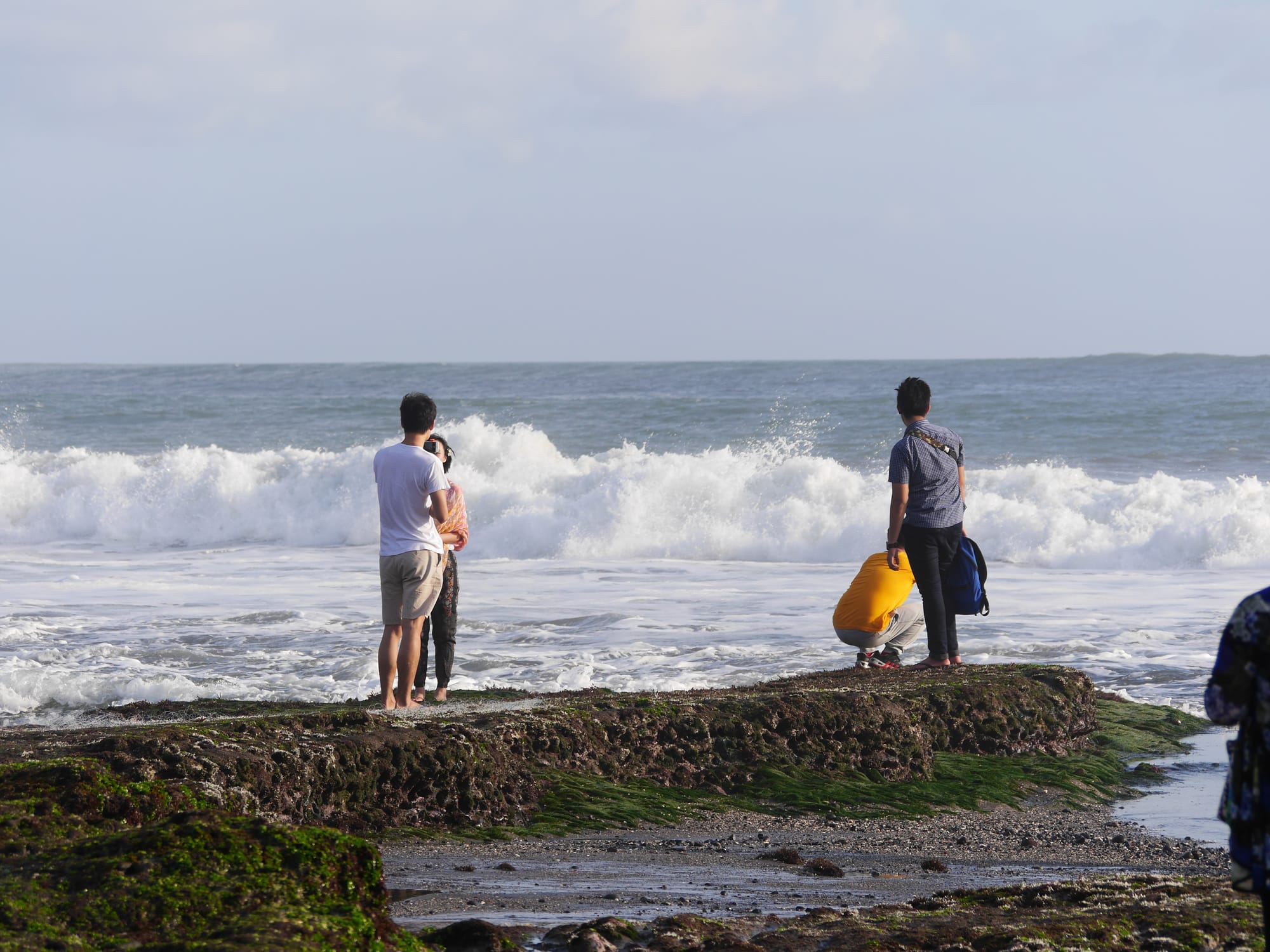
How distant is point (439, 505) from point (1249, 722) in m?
4.53

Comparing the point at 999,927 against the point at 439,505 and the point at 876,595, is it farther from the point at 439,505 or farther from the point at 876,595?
the point at 876,595

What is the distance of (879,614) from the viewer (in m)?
7.82

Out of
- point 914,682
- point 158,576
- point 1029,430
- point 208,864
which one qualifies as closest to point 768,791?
point 914,682

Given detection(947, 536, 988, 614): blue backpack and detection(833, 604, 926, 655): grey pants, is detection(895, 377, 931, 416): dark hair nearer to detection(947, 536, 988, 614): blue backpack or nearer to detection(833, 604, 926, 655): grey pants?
detection(947, 536, 988, 614): blue backpack

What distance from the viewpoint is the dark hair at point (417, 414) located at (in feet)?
21.1

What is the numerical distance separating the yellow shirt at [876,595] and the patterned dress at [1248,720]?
5323 millimetres

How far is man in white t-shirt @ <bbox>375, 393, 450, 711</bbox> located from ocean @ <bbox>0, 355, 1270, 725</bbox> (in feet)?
8.08

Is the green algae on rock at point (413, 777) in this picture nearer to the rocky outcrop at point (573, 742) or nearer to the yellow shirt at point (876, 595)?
the rocky outcrop at point (573, 742)

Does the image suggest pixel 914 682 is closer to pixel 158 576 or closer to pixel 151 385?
pixel 158 576

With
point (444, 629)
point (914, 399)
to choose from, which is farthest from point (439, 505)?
point (914, 399)

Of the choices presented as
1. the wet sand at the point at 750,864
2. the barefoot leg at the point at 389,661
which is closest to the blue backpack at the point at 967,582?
the wet sand at the point at 750,864

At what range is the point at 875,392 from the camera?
127 ft

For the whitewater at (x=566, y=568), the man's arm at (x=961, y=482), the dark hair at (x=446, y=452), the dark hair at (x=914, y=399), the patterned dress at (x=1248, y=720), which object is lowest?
the whitewater at (x=566, y=568)

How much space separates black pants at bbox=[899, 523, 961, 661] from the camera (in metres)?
7.44
